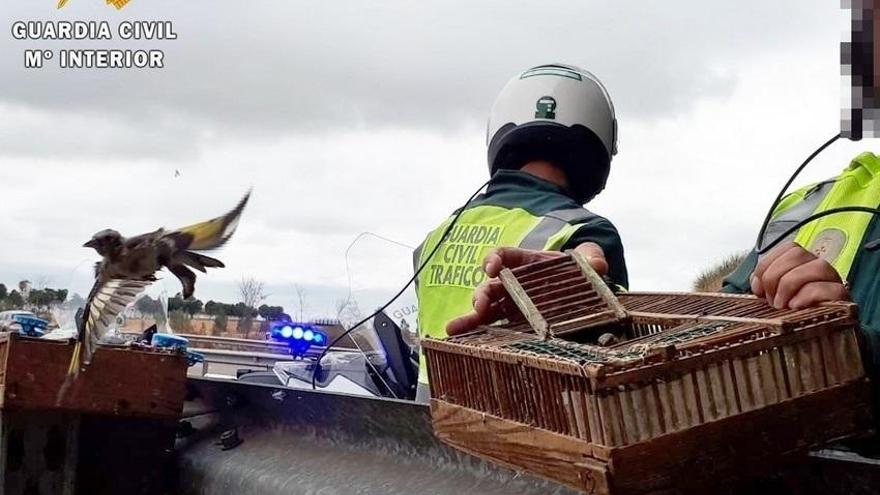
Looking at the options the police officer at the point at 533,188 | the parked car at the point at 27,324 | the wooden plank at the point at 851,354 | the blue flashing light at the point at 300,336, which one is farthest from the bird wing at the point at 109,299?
the blue flashing light at the point at 300,336

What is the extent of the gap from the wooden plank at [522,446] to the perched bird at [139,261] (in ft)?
2.81

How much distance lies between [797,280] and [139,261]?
157 centimetres

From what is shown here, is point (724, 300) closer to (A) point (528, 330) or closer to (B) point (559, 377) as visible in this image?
(A) point (528, 330)

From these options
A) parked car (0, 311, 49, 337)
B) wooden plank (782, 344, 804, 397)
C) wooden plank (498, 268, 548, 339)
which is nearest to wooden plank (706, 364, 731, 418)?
wooden plank (782, 344, 804, 397)

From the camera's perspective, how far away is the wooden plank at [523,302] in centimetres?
155

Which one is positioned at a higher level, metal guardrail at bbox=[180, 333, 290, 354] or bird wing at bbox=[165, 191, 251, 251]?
bird wing at bbox=[165, 191, 251, 251]

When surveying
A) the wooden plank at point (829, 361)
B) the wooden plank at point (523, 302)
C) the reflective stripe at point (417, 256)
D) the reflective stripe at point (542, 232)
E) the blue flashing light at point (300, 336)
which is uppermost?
the reflective stripe at point (542, 232)

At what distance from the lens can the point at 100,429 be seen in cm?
271

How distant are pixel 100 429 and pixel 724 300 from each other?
6.08ft

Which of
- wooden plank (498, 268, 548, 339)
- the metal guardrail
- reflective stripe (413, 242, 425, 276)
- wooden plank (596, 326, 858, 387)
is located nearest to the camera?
wooden plank (596, 326, 858, 387)

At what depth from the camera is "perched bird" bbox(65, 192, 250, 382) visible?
90.2 inches

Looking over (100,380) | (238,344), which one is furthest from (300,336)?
(100,380)

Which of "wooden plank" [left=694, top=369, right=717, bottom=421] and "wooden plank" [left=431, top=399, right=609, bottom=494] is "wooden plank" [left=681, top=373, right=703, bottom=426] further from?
"wooden plank" [left=431, top=399, right=609, bottom=494]

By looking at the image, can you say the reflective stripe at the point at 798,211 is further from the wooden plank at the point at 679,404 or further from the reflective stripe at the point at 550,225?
the wooden plank at the point at 679,404
